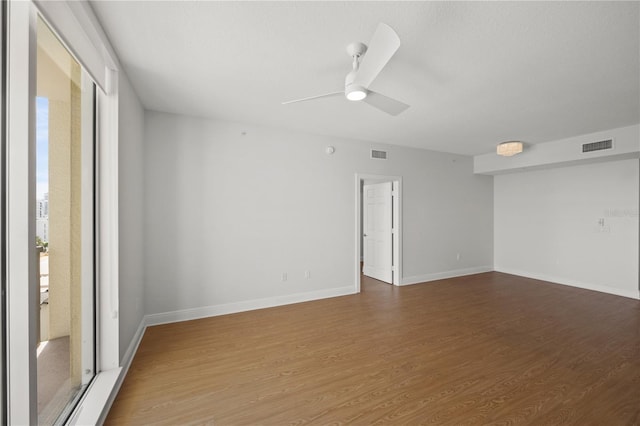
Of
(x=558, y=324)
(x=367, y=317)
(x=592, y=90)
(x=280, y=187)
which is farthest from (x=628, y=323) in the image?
(x=280, y=187)

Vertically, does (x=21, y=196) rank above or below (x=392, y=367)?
above

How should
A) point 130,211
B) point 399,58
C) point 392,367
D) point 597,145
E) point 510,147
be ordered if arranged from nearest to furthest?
point 399,58 → point 392,367 → point 130,211 → point 597,145 → point 510,147

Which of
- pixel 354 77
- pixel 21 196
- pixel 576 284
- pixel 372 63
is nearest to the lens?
pixel 21 196

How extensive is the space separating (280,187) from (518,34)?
3.03 meters

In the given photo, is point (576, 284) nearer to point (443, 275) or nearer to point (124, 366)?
point (443, 275)

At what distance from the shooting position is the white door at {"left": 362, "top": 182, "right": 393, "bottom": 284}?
5.18m

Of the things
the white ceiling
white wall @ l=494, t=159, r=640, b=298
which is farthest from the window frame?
white wall @ l=494, t=159, r=640, b=298

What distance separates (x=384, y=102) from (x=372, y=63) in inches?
22.3

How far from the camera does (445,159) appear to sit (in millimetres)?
5594

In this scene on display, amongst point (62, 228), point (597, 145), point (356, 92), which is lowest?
point (62, 228)

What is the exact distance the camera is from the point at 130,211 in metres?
2.51

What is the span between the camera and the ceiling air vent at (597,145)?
3970mm

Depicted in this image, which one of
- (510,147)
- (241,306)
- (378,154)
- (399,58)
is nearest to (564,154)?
(510,147)

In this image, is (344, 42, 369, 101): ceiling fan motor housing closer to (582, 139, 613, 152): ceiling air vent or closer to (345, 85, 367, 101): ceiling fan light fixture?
(345, 85, 367, 101): ceiling fan light fixture
